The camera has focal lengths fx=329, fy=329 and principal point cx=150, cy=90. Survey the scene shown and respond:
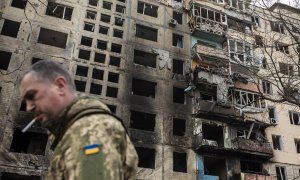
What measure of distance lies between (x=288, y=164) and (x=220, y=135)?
586 centimetres

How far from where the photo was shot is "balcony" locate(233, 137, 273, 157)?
82.5 ft

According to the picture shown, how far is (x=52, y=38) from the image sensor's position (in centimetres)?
2600

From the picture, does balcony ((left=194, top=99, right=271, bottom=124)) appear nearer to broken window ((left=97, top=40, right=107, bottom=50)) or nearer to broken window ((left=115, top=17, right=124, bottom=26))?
broken window ((left=97, top=40, right=107, bottom=50))

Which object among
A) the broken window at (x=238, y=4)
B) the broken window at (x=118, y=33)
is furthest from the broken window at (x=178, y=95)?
the broken window at (x=238, y=4)

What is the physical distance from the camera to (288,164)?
26422 millimetres

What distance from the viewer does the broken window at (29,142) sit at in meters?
21.3

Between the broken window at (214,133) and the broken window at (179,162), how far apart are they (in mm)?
3256

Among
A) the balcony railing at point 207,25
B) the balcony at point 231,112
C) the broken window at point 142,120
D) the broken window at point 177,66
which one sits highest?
the balcony railing at point 207,25

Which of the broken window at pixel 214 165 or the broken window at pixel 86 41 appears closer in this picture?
the broken window at pixel 214 165

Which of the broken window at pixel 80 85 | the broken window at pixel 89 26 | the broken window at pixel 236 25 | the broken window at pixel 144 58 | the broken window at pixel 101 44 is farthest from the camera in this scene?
the broken window at pixel 236 25

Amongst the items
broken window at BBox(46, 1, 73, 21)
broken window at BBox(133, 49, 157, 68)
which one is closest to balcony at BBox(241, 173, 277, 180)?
broken window at BBox(133, 49, 157, 68)

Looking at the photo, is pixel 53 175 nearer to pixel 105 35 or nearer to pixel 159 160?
pixel 159 160

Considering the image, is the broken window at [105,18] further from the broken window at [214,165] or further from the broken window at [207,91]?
the broken window at [214,165]

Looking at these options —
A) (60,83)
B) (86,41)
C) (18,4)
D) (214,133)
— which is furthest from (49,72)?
(214,133)
